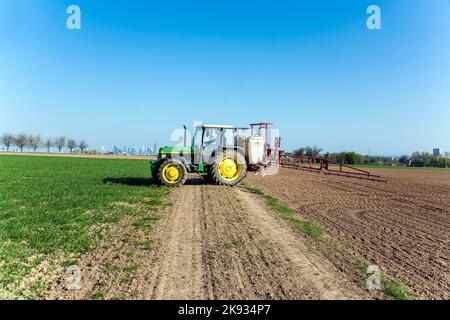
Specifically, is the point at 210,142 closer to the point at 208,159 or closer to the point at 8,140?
the point at 208,159

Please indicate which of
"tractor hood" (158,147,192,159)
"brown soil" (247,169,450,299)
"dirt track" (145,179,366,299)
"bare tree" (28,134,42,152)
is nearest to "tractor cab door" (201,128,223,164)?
"tractor hood" (158,147,192,159)

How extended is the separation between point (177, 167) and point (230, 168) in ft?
7.68

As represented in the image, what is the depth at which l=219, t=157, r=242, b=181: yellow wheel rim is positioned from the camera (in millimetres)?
14695

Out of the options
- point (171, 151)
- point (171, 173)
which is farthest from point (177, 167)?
point (171, 151)

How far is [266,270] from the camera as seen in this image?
199 inches

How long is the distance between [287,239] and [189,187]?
28.0 feet

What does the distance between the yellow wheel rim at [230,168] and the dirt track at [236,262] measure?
5604 millimetres

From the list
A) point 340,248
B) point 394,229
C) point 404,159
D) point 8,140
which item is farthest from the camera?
point 8,140

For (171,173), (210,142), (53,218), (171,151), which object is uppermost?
(210,142)

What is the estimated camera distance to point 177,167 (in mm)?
14406

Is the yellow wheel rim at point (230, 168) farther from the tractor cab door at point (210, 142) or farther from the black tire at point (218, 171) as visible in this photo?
the tractor cab door at point (210, 142)

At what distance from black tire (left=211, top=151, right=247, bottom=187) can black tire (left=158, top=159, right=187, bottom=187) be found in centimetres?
128
